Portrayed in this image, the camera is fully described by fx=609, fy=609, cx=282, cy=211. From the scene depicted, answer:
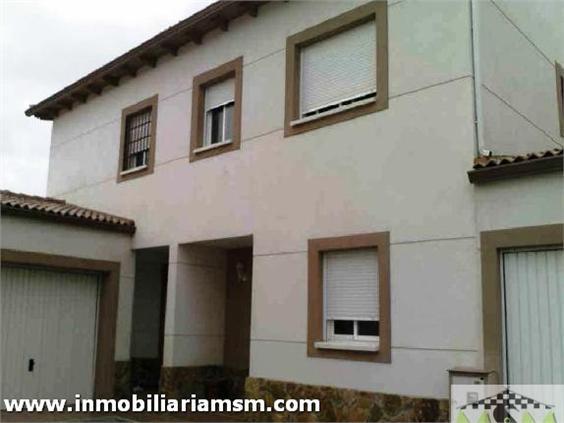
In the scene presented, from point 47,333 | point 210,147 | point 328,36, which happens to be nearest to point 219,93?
point 210,147

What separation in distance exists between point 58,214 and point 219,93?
4.16 m

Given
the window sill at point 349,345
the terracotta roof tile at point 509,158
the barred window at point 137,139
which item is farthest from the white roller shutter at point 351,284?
the barred window at point 137,139

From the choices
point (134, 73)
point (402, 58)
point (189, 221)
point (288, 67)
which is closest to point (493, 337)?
point (402, 58)

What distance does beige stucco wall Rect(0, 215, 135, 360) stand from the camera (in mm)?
11945

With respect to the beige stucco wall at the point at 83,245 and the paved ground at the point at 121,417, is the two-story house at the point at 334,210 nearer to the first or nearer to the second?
the beige stucco wall at the point at 83,245

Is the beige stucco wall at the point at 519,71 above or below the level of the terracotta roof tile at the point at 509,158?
above

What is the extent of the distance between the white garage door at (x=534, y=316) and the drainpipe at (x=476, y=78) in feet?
5.56

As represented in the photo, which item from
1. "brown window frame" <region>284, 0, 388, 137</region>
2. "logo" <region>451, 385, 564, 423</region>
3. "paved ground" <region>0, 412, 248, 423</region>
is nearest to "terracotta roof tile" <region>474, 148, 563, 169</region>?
"brown window frame" <region>284, 0, 388, 137</region>

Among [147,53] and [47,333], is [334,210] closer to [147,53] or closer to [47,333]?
[47,333]

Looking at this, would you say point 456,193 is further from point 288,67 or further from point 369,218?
point 288,67

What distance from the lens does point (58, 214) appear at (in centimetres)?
1247

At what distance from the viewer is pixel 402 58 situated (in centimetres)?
947

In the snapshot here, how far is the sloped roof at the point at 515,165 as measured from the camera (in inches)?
297

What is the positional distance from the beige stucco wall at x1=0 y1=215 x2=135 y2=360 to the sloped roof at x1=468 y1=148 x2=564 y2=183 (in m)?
8.32
